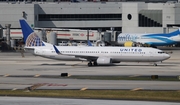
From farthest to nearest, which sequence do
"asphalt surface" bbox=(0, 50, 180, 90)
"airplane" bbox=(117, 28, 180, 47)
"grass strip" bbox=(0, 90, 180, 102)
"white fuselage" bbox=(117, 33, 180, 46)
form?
"white fuselage" bbox=(117, 33, 180, 46)
"airplane" bbox=(117, 28, 180, 47)
"asphalt surface" bbox=(0, 50, 180, 90)
"grass strip" bbox=(0, 90, 180, 102)

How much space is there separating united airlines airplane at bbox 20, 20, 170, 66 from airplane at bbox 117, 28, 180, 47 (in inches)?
1970

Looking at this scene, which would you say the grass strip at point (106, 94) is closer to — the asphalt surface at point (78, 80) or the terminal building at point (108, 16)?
the asphalt surface at point (78, 80)

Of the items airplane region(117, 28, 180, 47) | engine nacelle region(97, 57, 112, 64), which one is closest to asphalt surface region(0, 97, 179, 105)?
engine nacelle region(97, 57, 112, 64)

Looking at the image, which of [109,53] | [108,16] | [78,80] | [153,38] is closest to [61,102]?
[78,80]

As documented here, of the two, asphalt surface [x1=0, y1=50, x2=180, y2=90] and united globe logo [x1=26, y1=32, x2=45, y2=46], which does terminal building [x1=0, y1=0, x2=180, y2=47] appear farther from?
asphalt surface [x1=0, y1=50, x2=180, y2=90]

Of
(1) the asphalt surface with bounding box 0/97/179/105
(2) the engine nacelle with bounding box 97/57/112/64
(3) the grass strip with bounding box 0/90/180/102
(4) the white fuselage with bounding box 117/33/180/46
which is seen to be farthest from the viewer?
(4) the white fuselage with bounding box 117/33/180/46

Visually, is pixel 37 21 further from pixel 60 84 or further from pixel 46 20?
pixel 60 84

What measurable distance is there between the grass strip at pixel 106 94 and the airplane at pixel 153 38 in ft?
270

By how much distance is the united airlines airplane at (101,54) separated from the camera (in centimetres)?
7619

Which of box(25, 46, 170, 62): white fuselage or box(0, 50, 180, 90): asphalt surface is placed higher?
box(25, 46, 170, 62): white fuselage

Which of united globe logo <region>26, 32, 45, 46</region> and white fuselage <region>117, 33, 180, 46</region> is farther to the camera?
white fuselage <region>117, 33, 180, 46</region>

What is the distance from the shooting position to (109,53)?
254 feet

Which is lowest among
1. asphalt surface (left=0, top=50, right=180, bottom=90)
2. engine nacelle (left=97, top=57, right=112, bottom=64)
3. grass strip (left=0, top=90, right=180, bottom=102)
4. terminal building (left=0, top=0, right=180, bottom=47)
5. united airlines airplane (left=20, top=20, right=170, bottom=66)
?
grass strip (left=0, top=90, right=180, bottom=102)

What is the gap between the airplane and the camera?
126938 millimetres
